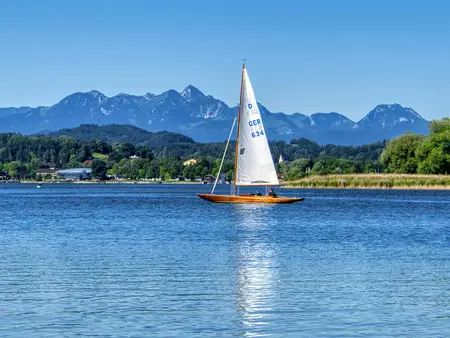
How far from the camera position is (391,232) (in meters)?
54.4

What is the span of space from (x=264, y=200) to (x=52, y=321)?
59.6 meters

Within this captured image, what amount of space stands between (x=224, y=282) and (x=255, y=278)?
1655 millimetres

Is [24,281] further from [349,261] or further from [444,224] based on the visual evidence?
[444,224]

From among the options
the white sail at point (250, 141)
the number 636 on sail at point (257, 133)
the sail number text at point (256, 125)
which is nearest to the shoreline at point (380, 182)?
the white sail at point (250, 141)

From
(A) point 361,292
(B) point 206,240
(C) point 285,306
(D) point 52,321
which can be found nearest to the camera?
(D) point 52,321

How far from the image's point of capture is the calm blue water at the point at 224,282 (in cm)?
2306

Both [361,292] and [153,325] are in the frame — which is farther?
[361,292]

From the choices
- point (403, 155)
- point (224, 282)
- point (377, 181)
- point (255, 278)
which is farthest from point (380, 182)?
point (224, 282)

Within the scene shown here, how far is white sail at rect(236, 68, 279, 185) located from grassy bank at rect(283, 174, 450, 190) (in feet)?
176

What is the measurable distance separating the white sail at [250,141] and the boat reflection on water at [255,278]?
22.9m

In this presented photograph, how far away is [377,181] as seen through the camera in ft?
453

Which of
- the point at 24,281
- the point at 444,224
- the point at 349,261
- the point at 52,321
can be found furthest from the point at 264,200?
the point at 52,321

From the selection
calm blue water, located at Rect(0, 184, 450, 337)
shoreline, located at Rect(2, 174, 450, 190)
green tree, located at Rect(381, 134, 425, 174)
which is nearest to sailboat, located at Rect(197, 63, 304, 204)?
calm blue water, located at Rect(0, 184, 450, 337)

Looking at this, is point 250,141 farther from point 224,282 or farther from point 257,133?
point 224,282
